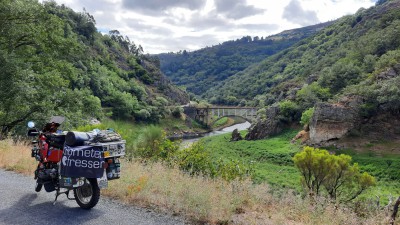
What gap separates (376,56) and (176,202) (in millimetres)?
69965

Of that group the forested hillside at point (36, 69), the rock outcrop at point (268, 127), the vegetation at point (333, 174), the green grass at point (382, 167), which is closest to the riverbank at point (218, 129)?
the rock outcrop at point (268, 127)

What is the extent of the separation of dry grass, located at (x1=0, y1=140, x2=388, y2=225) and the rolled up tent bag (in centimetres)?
132

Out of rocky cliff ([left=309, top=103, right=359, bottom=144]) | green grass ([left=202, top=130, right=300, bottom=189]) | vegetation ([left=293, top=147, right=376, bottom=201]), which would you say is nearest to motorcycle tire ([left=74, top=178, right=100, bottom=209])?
vegetation ([left=293, top=147, right=376, bottom=201])

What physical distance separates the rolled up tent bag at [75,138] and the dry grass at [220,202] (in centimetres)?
132

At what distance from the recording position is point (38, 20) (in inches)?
666

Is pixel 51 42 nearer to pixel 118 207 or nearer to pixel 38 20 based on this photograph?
pixel 38 20

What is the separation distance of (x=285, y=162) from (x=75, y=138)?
3868cm

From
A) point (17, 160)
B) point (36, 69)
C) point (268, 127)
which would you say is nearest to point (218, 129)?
point (268, 127)

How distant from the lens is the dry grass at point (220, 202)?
485cm

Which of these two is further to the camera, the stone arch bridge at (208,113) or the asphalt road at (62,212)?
the stone arch bridge at (208,113)

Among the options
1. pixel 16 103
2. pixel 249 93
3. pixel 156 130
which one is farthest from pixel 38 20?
pixel 249 93

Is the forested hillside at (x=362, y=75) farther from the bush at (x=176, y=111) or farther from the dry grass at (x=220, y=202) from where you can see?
the dry grass at (x=220, y=202)

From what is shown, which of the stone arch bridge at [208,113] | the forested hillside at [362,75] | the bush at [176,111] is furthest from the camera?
the stone arch bridge at [208,113]

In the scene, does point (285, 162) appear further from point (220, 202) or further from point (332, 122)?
point (220, 202)
